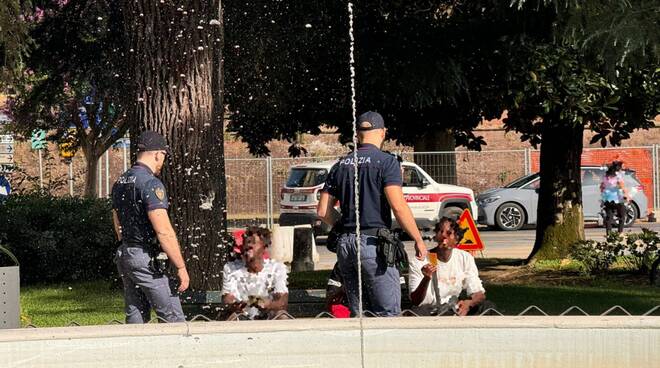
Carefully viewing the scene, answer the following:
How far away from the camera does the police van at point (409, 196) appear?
2700cm

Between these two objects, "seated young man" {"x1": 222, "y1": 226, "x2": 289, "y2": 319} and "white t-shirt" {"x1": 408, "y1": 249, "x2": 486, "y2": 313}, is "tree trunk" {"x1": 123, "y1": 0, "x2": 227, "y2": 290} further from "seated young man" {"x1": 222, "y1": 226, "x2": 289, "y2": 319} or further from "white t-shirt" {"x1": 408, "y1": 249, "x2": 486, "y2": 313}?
"white t-shirt" {"x1": 408, "y1": 249, "x2": 486, "y2": 313}

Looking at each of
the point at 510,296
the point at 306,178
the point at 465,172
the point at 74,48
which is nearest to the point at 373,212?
the point at 510,296

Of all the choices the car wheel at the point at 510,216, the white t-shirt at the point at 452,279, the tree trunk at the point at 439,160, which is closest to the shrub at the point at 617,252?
the white t-shirt at the point at 452,279

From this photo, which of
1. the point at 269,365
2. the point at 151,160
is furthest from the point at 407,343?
the point at 151,160

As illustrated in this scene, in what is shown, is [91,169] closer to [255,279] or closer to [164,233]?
[255,279]

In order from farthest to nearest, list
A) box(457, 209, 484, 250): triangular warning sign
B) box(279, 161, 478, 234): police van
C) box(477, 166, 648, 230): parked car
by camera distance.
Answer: box(477, 166, 648, 230): parked car
box(279, 161, 478, 234): police van
box(457, 209, 484, 250): triangular warning sign

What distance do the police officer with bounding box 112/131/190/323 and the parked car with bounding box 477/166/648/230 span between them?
73.4 feet

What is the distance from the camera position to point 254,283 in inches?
333

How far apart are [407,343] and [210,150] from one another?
16.2ft

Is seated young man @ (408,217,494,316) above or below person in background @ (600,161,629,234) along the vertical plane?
below

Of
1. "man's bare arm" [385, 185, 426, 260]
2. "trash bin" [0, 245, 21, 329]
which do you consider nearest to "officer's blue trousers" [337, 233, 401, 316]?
"man's bare arm" [385, 185, 426, 260]

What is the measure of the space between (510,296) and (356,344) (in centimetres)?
712

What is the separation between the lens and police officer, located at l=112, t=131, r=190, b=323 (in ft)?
24.9

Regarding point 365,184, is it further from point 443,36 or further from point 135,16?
point 443,36
